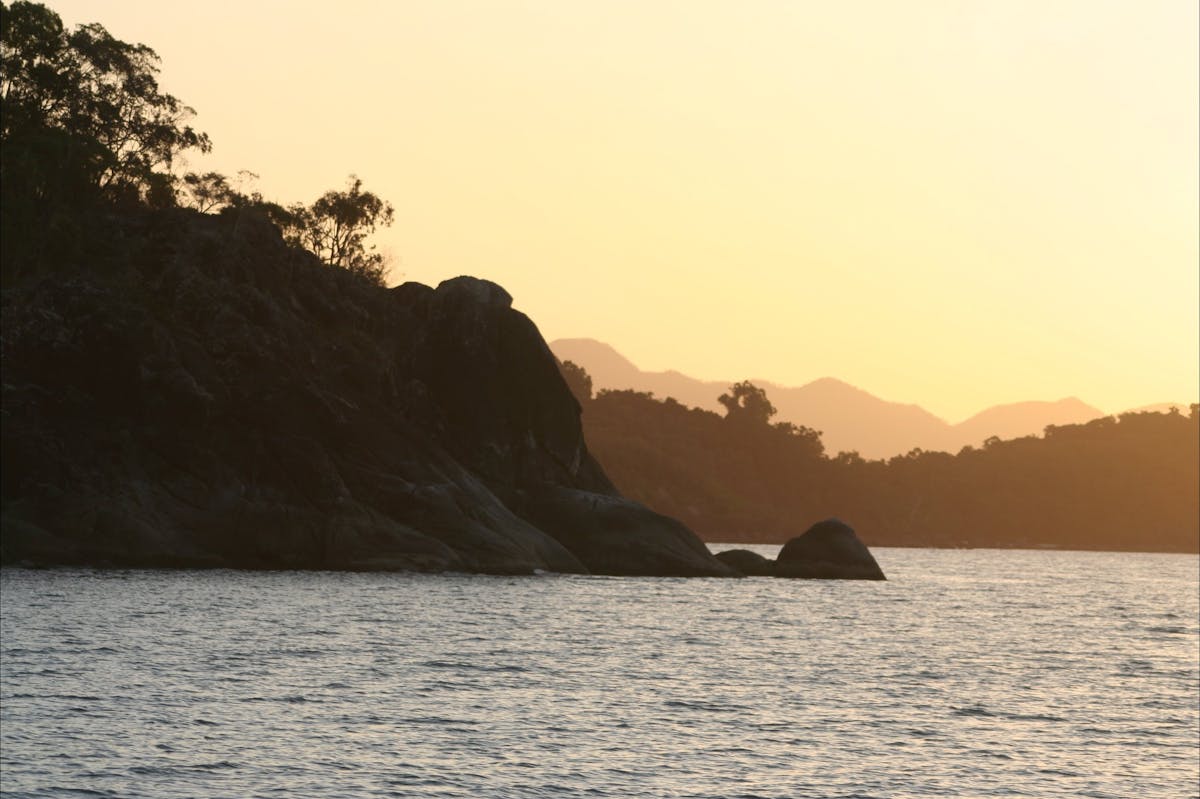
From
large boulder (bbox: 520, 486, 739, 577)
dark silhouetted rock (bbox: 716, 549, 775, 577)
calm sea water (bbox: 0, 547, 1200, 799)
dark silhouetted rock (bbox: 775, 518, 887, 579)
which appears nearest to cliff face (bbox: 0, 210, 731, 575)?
large boulder (bbox: 520, 486, 739, 577)

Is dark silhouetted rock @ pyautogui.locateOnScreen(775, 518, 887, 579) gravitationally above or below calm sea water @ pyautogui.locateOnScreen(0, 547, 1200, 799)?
above

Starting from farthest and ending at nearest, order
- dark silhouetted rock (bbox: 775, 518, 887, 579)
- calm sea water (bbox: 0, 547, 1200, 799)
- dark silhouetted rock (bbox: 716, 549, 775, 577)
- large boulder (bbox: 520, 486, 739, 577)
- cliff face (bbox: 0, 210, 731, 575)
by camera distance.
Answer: dark silhouetted rock (bbox: 716, 549, 775, 577)
dark silhouetted rock (bbox: 775, 518, 887, 579)
large boulder (bbox: 520, 486, 739, 577)
cliff face (bbox: 0, 210, 731, 575)
calm sea water (bbox: 0, 547, 1200, 799)

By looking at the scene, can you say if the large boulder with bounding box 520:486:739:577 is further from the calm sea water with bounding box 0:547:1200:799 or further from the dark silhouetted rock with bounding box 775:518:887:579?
the calm sea water with bounding box 0:547:1200:799

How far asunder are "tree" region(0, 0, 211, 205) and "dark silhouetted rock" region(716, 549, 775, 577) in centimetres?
4304

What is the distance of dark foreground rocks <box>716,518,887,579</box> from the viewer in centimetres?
9569

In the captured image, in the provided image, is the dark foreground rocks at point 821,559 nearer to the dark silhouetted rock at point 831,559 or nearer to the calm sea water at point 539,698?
the dark silhouetted rock at point 831,559

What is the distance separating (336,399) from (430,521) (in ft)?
29.4

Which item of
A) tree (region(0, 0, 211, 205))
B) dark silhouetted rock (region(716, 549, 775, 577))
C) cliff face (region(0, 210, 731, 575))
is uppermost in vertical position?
tree (region(0, 0, 211, 205))

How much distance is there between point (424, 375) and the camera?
85.4m

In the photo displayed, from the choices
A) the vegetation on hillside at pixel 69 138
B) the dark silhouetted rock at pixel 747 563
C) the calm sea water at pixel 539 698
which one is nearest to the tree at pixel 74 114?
the vegetation on hillside at pixel 69 138

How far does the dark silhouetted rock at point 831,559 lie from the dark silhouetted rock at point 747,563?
0.81 meters

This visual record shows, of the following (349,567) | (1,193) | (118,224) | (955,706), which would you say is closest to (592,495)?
(349,567)

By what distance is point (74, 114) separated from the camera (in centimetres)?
7869

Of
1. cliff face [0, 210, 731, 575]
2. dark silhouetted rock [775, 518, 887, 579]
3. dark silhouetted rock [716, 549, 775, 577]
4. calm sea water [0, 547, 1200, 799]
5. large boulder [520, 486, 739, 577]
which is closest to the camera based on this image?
calm sea water [0, 547, 1200, 799]
